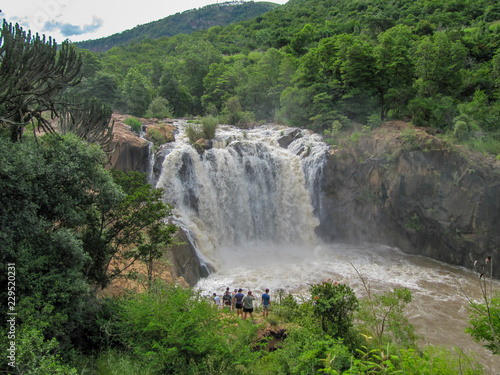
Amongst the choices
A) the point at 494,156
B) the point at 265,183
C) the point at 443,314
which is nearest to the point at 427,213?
the point at 494,156

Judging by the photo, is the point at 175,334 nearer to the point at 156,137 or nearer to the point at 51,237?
the point at 51,237

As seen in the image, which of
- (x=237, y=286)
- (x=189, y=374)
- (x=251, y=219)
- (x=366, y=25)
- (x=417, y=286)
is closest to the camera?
(x=189, y=374)

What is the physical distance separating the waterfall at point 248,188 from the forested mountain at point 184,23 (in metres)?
93.1

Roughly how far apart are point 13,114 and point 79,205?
2.89 m

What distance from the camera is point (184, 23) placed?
10569 cm

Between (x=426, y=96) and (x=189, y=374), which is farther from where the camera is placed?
(x=426, y=96)

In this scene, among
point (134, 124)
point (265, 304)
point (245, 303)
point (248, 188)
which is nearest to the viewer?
point (245, 303)

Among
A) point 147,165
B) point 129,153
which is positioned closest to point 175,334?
point 147,165

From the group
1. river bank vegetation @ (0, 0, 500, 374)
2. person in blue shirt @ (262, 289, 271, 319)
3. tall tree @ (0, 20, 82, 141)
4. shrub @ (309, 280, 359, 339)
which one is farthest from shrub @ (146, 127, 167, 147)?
shrub @ (309, 280, 359, 339)

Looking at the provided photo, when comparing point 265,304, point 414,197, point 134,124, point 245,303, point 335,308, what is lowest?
point 265,304

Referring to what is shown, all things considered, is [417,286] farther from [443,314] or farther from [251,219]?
[251,219]

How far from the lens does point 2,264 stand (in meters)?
6.95

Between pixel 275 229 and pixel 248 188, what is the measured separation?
352 cm

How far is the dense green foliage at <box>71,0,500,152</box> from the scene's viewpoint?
24.4 m
